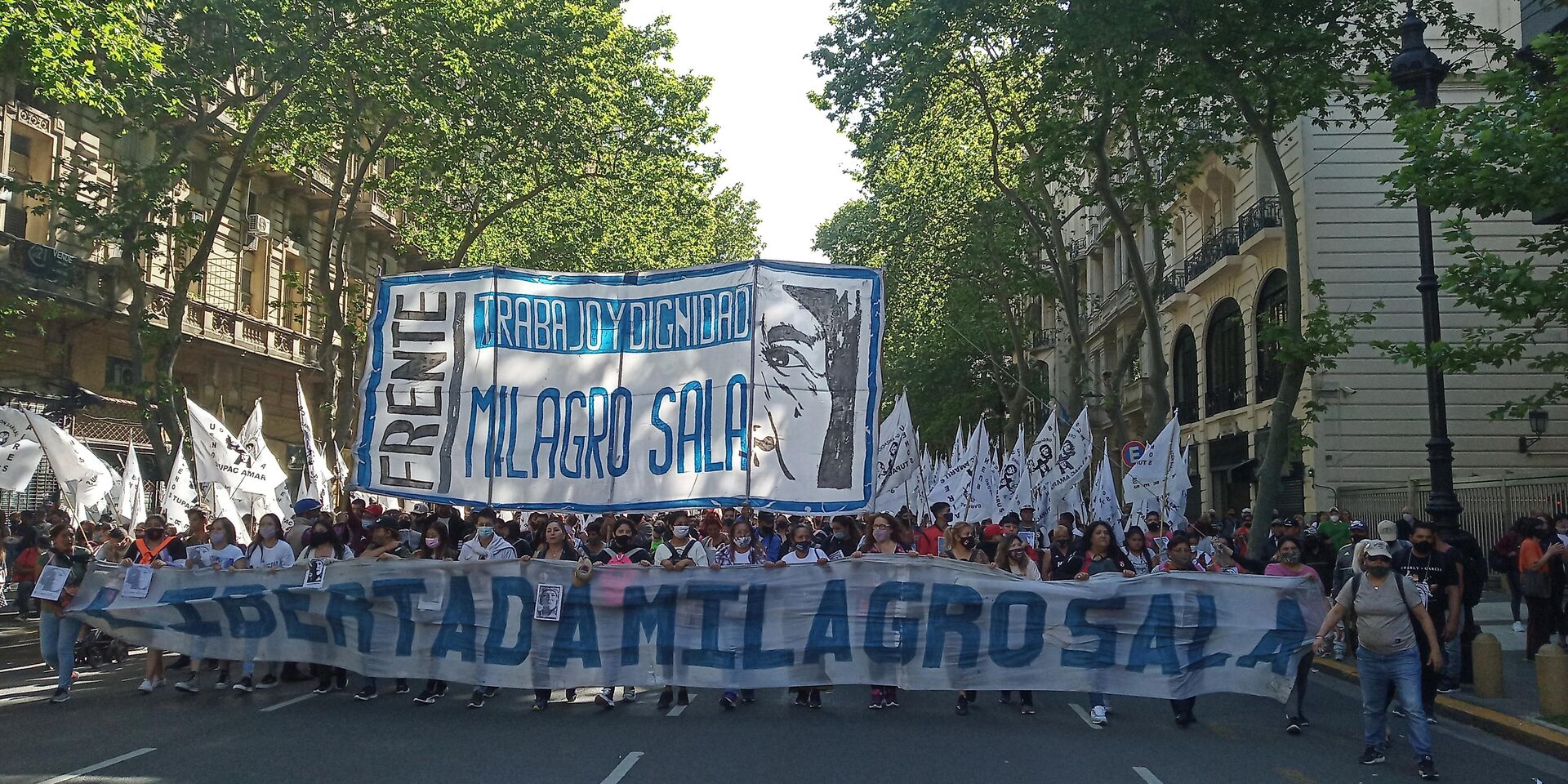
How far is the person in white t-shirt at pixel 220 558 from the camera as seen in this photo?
11.8 m

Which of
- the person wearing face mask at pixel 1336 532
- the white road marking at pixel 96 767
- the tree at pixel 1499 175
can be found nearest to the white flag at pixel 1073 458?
the person wearing face mask at pixel 1336 532

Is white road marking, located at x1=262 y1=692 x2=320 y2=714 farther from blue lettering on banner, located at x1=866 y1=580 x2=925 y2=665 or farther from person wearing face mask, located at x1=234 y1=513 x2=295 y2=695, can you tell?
blue lettering on banner, located at x1=866 y1=580 x2=925 y2=665

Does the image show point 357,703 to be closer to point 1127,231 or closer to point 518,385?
point 518,385

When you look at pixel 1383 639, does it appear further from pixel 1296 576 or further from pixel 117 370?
pixel 117 370

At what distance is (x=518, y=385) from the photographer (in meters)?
10.3

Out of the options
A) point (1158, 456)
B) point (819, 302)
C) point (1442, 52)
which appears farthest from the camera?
point (1442, 52)

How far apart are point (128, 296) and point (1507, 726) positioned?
1103 inches

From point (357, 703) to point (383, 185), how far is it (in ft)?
62.6

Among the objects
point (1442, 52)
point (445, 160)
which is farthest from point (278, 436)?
point (1442, 52)

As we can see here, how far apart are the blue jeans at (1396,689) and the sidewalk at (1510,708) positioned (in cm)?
136

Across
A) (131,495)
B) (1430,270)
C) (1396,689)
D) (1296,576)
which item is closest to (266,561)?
(131,495)

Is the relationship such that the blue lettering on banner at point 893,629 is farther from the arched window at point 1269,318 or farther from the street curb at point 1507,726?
the arched window at point 1269,318

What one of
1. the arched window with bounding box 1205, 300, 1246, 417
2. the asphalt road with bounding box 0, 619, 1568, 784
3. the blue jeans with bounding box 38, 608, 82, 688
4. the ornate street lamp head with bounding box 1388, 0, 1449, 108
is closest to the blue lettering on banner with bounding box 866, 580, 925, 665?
the asphalt road with bounding box 0, 619, 1568, 784

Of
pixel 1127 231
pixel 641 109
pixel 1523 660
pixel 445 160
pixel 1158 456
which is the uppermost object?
pixel 641 109
